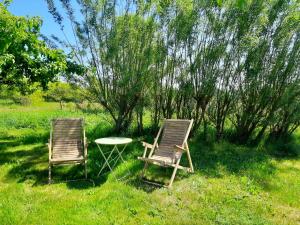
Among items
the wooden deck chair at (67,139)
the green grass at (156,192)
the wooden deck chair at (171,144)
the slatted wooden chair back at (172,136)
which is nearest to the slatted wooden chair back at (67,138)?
the wooden deck chair at (67,139)

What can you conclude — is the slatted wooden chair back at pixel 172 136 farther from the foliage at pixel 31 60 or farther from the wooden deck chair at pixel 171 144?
the foliage at pixel 31 60

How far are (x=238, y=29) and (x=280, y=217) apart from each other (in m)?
6.20

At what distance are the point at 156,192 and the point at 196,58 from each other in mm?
5150

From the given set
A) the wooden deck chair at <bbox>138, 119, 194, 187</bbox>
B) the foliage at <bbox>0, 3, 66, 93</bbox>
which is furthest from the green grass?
the foliage at <bbox>0, 3, 66, 93</bbox>

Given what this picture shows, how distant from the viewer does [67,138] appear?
9.13 metres

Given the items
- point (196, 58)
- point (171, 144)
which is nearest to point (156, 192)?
point (171, 144)

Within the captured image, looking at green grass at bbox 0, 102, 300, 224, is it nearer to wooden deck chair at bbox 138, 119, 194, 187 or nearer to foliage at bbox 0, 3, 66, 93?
wooden deck chair at bbox 138, 119, 194, 187

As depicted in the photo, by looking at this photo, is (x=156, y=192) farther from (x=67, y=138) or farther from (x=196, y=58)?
(x=196, y=58)

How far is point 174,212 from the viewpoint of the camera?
20.3 ft

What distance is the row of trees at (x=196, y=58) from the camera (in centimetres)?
1062

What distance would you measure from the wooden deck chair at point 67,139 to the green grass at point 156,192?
434 mm

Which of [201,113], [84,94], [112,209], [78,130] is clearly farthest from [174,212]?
[84,94]

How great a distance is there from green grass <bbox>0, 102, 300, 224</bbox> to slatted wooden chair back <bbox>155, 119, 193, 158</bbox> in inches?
19.5

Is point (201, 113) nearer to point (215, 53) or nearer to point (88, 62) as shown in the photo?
point (215, 53)
